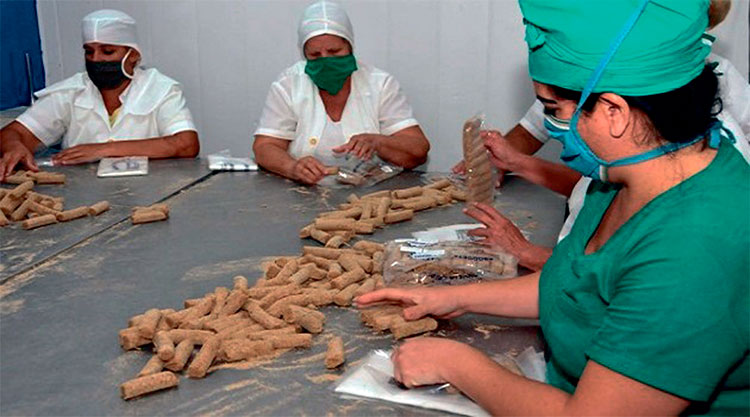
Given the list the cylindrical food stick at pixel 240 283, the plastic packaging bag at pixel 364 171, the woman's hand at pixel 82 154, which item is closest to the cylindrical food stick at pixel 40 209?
the woman's hand at pixel 82 154

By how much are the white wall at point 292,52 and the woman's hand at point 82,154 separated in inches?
50.5

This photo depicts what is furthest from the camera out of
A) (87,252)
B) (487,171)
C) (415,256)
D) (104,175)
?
(104,175)

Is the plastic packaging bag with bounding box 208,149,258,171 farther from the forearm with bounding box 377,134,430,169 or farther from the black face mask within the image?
the black face mask

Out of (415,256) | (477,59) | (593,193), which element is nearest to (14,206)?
(415,256)

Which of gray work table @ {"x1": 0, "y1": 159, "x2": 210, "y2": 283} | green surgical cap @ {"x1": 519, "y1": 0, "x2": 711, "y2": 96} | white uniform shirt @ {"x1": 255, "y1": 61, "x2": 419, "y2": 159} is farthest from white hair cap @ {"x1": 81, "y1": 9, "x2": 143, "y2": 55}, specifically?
green surgical cap @ {"x1": 519, "y1": 0, "x2": 711, "y2": 96}

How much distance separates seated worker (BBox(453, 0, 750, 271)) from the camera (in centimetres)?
200

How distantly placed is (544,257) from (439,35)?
2.39m

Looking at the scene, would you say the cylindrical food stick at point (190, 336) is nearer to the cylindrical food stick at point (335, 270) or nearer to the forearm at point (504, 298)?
the cylindrical food stick at point (335, 270)

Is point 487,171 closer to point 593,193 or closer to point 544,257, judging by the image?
point 544,257

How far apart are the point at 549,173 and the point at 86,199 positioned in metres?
1.62

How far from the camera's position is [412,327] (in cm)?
159

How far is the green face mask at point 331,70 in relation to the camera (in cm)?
324

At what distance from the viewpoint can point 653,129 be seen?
1112mm

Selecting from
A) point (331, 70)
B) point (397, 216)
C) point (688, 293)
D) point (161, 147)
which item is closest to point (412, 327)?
point (688, 293)
